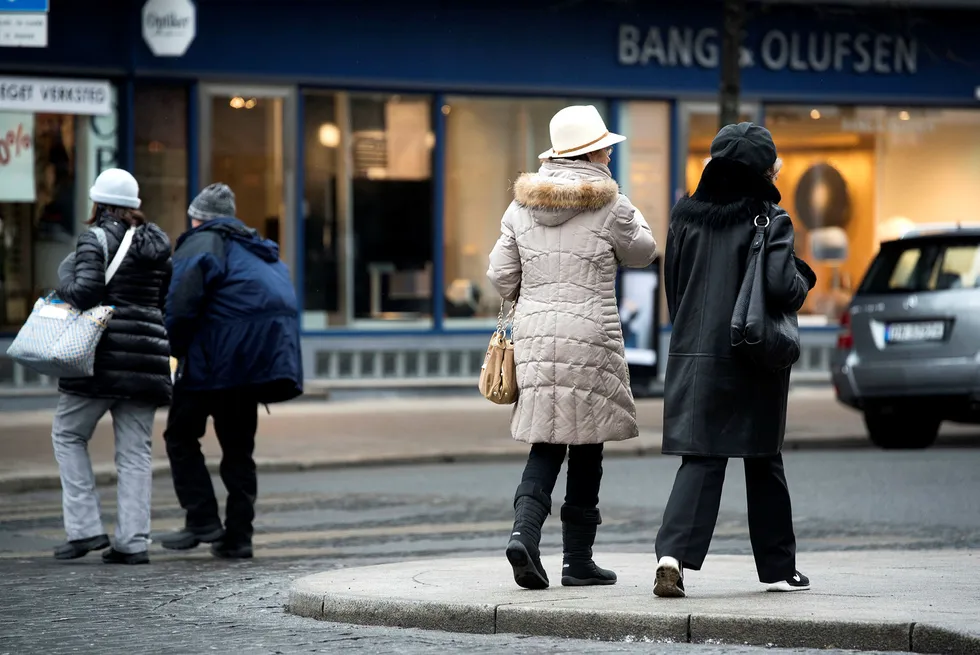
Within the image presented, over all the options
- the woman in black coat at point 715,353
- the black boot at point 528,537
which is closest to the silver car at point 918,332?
the woman in black coat at point 715,353

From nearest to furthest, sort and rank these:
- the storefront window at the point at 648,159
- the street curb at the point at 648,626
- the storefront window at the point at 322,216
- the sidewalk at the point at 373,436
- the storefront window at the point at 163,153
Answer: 1. the street curb at the point at 648,626
2. the sidewalk at the point at 373,436
3. the storefront window at the point at 163,153
4. the storefront window at the point at 322,216
5. the storefront window at the point at 648,159

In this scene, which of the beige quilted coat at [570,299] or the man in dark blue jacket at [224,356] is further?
the man in dark blue jacket at [224,356]

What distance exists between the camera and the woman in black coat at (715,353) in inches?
253

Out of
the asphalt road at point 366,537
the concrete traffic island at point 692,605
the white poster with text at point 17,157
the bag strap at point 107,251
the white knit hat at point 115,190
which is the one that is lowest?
the asphalt road at point 366,537

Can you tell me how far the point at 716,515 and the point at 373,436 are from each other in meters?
9.04

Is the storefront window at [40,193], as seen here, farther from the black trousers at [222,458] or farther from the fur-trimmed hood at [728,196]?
the fur-trimmed hood at [728,196]

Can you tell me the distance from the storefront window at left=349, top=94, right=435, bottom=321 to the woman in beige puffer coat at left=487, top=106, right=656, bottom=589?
1261 cm

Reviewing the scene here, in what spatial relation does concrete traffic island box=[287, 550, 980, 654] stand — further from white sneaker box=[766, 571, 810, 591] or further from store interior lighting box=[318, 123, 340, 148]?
store interior lighting box=[318, 123, 340, 148]

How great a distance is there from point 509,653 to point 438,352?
45.4 feet

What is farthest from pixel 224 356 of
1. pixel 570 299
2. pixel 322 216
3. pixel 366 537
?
pixel 322 216

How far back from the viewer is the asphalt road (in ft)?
20.8

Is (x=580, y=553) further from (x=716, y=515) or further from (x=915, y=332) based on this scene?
(x=915, y=332)

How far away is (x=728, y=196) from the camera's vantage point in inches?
257

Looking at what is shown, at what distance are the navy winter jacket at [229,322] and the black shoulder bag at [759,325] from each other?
308 centimetres
